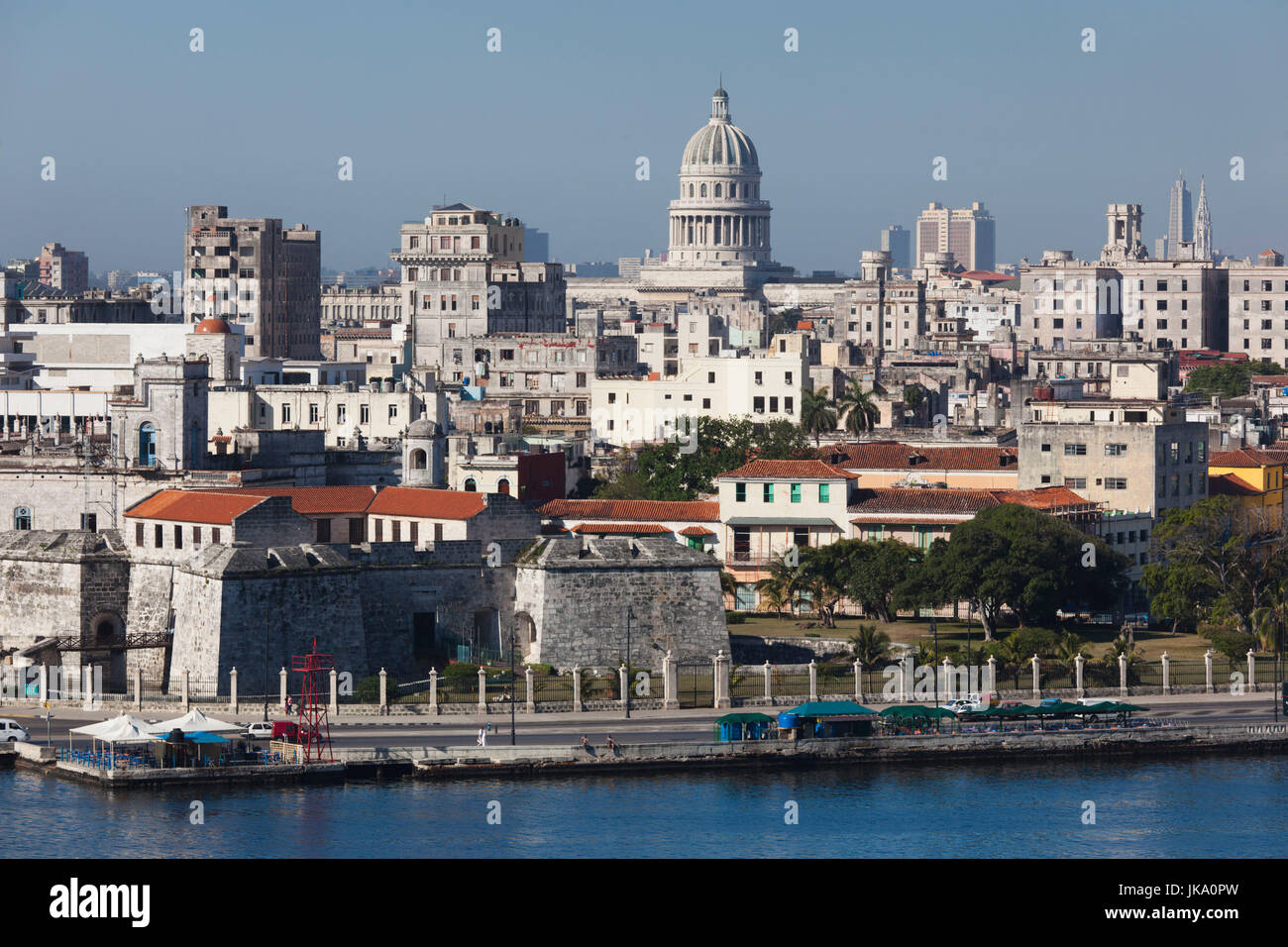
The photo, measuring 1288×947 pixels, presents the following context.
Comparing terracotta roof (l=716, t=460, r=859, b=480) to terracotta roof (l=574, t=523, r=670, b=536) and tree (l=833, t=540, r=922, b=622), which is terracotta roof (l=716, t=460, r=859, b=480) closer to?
terracotta roof (l=574, t=523, r=670, b=536)

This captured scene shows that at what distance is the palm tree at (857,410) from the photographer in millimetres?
116750

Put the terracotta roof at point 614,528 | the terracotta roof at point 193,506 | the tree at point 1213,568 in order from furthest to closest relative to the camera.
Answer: the terracotta roof at point 614,528 < the tree at point 1213,568 < the terracotta roof at point 193,506


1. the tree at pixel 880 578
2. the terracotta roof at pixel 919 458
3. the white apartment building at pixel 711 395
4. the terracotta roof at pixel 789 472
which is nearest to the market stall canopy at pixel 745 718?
the tree at pixel 880 578

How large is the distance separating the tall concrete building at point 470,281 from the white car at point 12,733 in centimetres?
8836

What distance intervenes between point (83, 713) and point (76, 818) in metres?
10.2

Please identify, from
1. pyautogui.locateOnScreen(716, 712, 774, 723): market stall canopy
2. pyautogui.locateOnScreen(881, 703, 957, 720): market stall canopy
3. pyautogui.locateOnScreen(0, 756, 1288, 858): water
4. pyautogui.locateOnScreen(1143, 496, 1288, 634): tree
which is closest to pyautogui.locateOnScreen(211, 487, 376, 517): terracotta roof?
pyautogui.locateOnScreen(0, 756, 1288, 858): water

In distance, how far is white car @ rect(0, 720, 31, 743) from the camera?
208ft

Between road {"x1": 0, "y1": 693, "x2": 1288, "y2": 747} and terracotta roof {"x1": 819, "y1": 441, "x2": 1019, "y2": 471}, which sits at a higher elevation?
terracotta roof {"x1": 819, "y1": 441, "x2": 1019, "y2": 471}

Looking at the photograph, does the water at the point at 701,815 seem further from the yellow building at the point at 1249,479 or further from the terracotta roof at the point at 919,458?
the yellow building at the point at 1249,479

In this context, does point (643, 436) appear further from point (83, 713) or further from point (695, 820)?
point (695, 820)

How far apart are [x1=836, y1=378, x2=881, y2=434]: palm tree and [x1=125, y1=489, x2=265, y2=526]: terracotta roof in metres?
47.3
